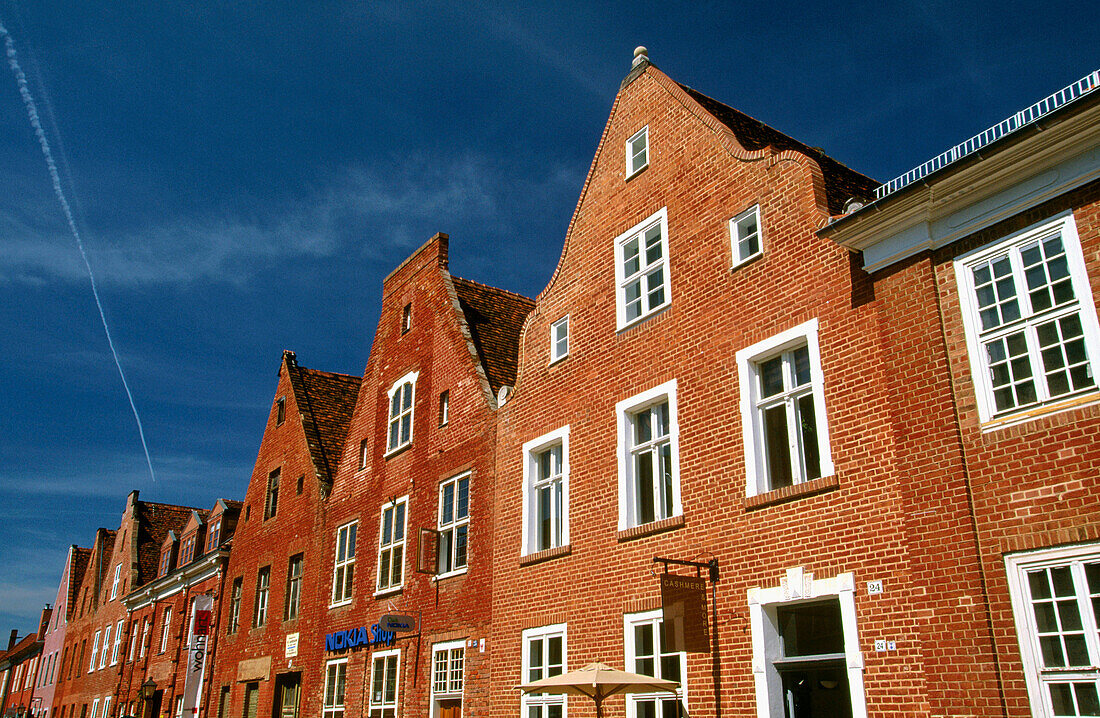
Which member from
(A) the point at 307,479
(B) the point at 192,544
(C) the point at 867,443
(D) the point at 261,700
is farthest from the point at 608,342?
(B) the point at 192,544

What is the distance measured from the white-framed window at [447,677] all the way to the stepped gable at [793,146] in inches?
421

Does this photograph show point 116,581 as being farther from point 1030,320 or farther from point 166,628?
point 1030,320

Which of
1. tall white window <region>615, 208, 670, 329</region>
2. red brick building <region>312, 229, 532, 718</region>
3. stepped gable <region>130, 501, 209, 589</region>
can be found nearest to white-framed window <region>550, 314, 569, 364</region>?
tall white window <region>615, 208, 670, 329</region>

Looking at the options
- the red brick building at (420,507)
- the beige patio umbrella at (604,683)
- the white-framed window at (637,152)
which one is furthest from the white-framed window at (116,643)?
the white-framed window at (637,152)

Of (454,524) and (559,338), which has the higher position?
(559,338)

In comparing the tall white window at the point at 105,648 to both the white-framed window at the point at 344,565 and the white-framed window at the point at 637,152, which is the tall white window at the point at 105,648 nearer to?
the white-framed window at the point at 344,565

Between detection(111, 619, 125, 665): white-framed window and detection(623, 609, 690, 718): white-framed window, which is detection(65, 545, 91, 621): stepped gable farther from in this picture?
detection(623, 609, 690, 718): white-framed window

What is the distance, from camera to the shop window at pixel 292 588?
25516 mm

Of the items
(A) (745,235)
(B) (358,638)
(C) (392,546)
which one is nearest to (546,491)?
(C) (392,546)

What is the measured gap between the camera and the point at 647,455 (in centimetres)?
1444

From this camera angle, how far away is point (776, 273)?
1249 centimetres

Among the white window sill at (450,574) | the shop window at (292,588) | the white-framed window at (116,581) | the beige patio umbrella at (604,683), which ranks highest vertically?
the white-framed window at (116,581)

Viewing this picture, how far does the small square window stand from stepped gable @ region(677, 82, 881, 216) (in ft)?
28.0

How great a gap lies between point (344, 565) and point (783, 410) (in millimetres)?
14773
